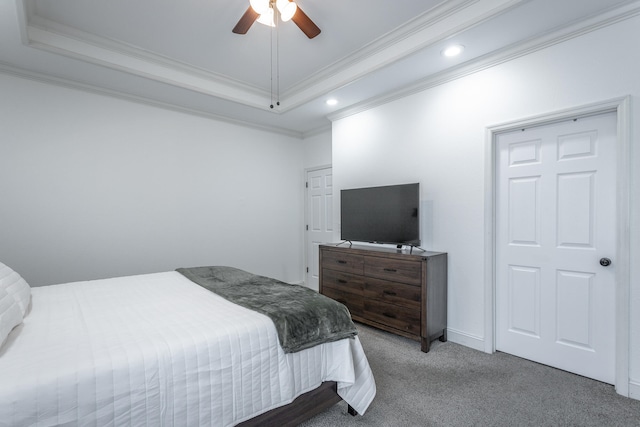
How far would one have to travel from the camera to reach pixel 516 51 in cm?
256

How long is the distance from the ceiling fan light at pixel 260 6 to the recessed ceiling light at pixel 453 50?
156cm

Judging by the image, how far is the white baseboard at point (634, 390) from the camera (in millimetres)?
2012

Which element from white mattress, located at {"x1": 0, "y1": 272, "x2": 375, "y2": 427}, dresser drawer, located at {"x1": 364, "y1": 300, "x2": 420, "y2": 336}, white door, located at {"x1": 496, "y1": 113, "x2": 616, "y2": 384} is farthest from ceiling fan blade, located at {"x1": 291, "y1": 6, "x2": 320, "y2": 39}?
dresser drawer, located at {"x1": 364, "y1": 300, "x2": 420, "y2": 336}

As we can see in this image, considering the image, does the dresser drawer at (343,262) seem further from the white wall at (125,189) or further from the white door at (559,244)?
the white wall at (125,189)

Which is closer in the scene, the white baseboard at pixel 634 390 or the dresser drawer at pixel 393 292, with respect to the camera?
the white baseboard at pixel 634 390

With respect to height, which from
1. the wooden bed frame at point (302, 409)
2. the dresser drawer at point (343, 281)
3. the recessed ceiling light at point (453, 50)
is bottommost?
the wooden bed frame at point (302, 409)

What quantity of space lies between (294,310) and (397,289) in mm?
1557

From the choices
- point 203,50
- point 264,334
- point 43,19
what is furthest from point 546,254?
point 43,19

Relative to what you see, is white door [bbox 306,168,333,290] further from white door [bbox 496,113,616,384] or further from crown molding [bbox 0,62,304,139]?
white door [bbox 496,113,616,384]

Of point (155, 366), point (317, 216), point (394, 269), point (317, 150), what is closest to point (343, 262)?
point (394, 269)

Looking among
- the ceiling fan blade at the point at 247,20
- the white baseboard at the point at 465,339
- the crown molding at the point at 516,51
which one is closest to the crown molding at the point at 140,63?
the ceiling fan blade at the point at 247,20

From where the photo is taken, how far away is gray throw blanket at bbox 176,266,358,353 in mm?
1597

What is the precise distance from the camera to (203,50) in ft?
9.93

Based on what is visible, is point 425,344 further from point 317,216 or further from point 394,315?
point 317,216
